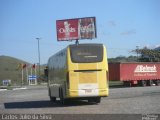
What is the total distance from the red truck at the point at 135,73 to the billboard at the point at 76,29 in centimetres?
1484

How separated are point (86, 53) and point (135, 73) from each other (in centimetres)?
3623

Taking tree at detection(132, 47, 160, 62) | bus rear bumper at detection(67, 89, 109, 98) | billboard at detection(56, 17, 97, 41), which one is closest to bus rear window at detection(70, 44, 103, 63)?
bus rear bumper at detection(67, 89, 109, 98)

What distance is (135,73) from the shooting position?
61.2m

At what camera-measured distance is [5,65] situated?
15588cm

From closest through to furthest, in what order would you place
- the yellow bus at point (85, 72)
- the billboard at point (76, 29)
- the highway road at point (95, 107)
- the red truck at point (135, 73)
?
the highway road at point (95, 107) < the yellow bus at point (85, 72) < the red truck at point (135, 73) < the billboard at point (76, 29)

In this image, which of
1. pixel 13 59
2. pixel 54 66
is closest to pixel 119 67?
pixel 54 66

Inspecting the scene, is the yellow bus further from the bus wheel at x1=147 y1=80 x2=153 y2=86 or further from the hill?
the hill

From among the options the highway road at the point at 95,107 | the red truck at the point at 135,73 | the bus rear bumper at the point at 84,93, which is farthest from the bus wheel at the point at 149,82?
the bus rear bumper at the point at 84,93

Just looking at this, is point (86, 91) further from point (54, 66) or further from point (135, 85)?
point (135, 85)

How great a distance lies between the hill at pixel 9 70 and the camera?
131 m

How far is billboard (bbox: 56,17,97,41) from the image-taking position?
248 feet

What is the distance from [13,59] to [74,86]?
146 metres

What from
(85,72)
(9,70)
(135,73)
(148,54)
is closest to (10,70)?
(9,70)

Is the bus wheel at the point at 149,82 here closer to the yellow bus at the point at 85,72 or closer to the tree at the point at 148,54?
the yellow bus at the point at 85,72
